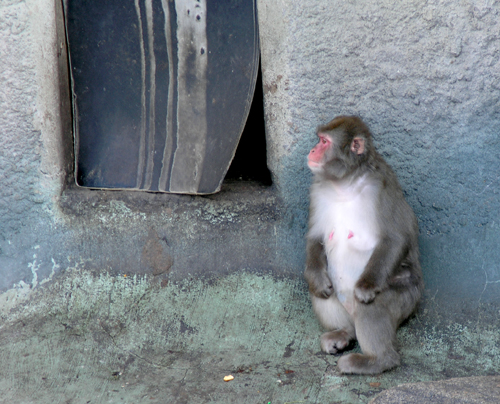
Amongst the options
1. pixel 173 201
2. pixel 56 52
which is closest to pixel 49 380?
pixel 173 201

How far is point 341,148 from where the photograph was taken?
2629 millimetres

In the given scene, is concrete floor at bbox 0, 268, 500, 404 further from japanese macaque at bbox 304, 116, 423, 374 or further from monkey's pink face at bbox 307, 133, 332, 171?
monkey's pink face at bbox 307, 133, 332, 171

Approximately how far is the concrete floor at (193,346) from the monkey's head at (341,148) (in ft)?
2.68

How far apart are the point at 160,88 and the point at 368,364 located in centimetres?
166

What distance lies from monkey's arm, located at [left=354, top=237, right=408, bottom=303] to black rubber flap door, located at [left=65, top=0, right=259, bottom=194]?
900 mm

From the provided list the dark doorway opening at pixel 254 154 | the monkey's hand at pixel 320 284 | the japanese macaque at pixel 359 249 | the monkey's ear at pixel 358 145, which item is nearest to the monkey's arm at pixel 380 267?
the japanese macaque at pixel 359 249

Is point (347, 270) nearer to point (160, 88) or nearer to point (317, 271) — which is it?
point (317, 271)

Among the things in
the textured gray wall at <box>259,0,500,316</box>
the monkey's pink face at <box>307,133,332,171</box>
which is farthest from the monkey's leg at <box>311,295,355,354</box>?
the monkey's pink face at <box>307,133,332,171</box>

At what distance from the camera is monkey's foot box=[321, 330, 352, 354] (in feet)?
9.10

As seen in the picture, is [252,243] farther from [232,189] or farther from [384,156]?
[384,156]

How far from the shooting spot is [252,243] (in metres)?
3.19

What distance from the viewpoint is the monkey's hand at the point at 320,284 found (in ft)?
9.14

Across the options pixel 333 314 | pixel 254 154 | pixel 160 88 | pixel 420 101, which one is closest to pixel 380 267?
pixel 333 314

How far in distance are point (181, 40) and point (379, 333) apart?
166 centimetres
